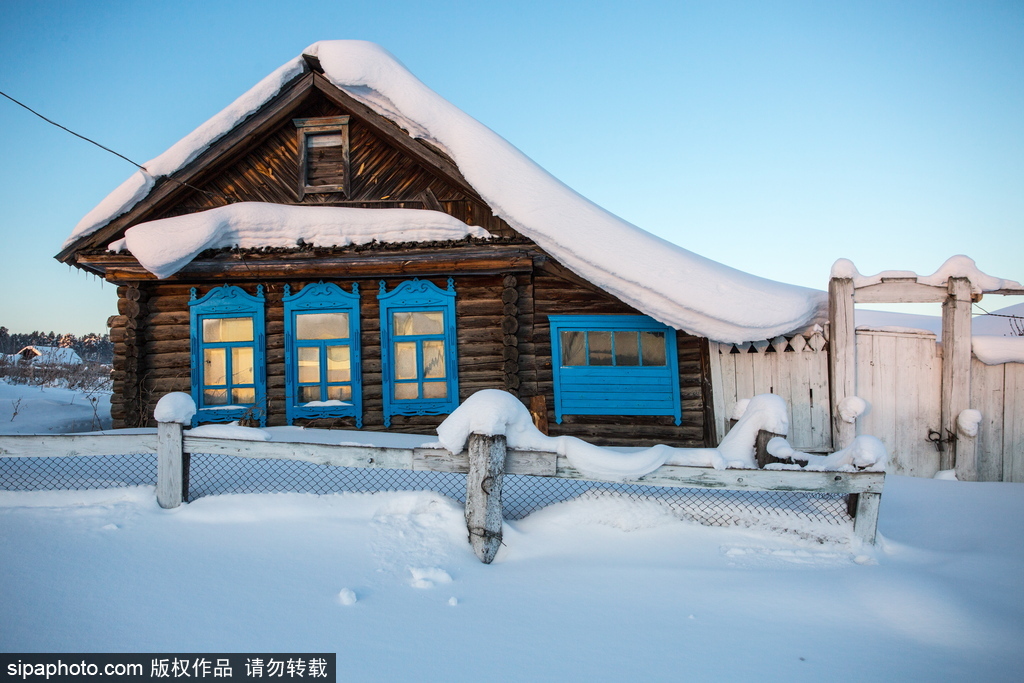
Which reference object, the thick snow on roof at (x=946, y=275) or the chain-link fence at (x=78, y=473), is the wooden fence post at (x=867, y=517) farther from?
the chain-link fence at (x=78, y=473)

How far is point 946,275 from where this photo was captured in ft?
19.1

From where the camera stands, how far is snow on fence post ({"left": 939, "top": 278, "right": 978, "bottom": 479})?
18.8ft

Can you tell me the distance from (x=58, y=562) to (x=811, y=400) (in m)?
6.91

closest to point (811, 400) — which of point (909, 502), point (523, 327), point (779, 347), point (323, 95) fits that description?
point (779, 347)

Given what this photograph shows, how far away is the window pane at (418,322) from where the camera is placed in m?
8.09

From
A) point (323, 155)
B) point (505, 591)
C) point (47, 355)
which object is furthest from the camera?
point (47, 355)

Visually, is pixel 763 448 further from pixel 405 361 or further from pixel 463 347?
pixel 405 361

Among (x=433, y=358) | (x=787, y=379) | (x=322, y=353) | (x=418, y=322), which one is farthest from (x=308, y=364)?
(x=787, y=379)

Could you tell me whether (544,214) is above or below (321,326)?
above

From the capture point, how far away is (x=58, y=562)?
9.86ft

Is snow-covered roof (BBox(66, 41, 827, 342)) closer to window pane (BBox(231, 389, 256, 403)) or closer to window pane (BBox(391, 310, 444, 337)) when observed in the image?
window pane (BBox(391, 310, 444, 337))

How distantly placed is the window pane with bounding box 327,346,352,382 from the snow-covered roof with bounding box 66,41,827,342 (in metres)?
3.12

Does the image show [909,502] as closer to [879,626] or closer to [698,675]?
[879,626]

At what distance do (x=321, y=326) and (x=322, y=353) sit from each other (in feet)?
1.33
